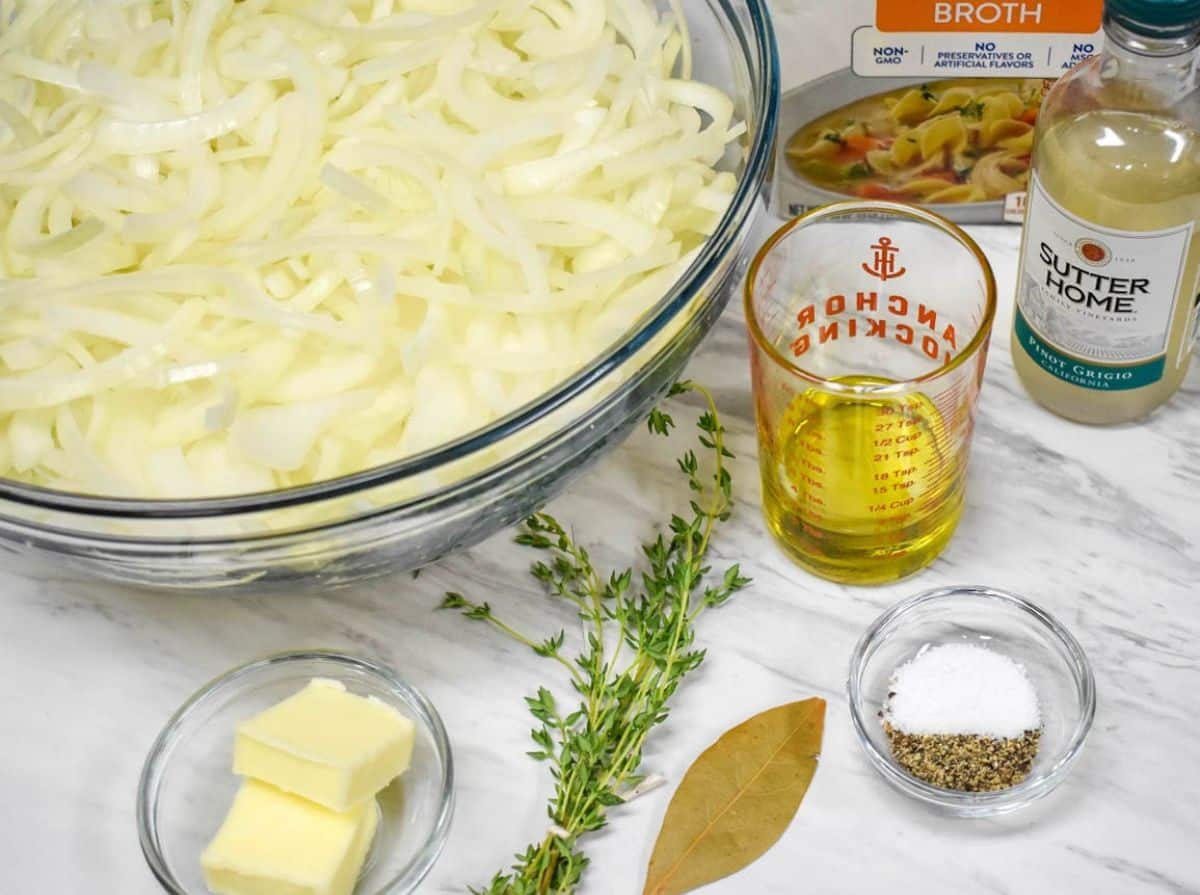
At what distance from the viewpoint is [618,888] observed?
1266mm

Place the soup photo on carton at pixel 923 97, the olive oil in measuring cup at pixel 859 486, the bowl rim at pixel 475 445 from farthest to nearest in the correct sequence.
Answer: the soup photo on carton at pixel 923 97
the olive oil in measuring cup at pixel 859 486
the bowl rim at pixel 475 445

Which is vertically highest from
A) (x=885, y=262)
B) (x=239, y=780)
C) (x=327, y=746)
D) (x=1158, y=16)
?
(x=1158, y=16)

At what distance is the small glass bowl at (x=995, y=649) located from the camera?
125 centimetres

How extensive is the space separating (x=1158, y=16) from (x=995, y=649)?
55 cm

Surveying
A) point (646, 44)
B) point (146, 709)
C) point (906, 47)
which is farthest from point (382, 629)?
point (906, 47)

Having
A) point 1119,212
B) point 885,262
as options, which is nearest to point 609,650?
point 885,262

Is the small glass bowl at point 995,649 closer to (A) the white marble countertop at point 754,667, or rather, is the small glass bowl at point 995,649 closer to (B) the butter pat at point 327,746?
(A) the white marble countertop at point 754,667

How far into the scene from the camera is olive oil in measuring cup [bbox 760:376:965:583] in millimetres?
1328

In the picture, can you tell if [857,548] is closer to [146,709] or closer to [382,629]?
[382,629]

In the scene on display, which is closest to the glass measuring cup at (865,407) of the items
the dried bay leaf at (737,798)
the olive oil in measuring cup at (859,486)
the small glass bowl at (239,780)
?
the olive oil in measuring cup at (859,486)

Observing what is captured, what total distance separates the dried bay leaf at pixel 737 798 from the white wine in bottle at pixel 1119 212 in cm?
41

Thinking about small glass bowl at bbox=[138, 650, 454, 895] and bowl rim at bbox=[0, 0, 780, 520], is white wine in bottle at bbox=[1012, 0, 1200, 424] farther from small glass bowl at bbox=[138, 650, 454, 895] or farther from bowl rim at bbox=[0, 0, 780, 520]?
small glass bowl at bbox=[138, 650, 454, 895]

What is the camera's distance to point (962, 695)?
4.32 feet

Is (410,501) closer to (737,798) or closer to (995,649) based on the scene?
(737,798)
